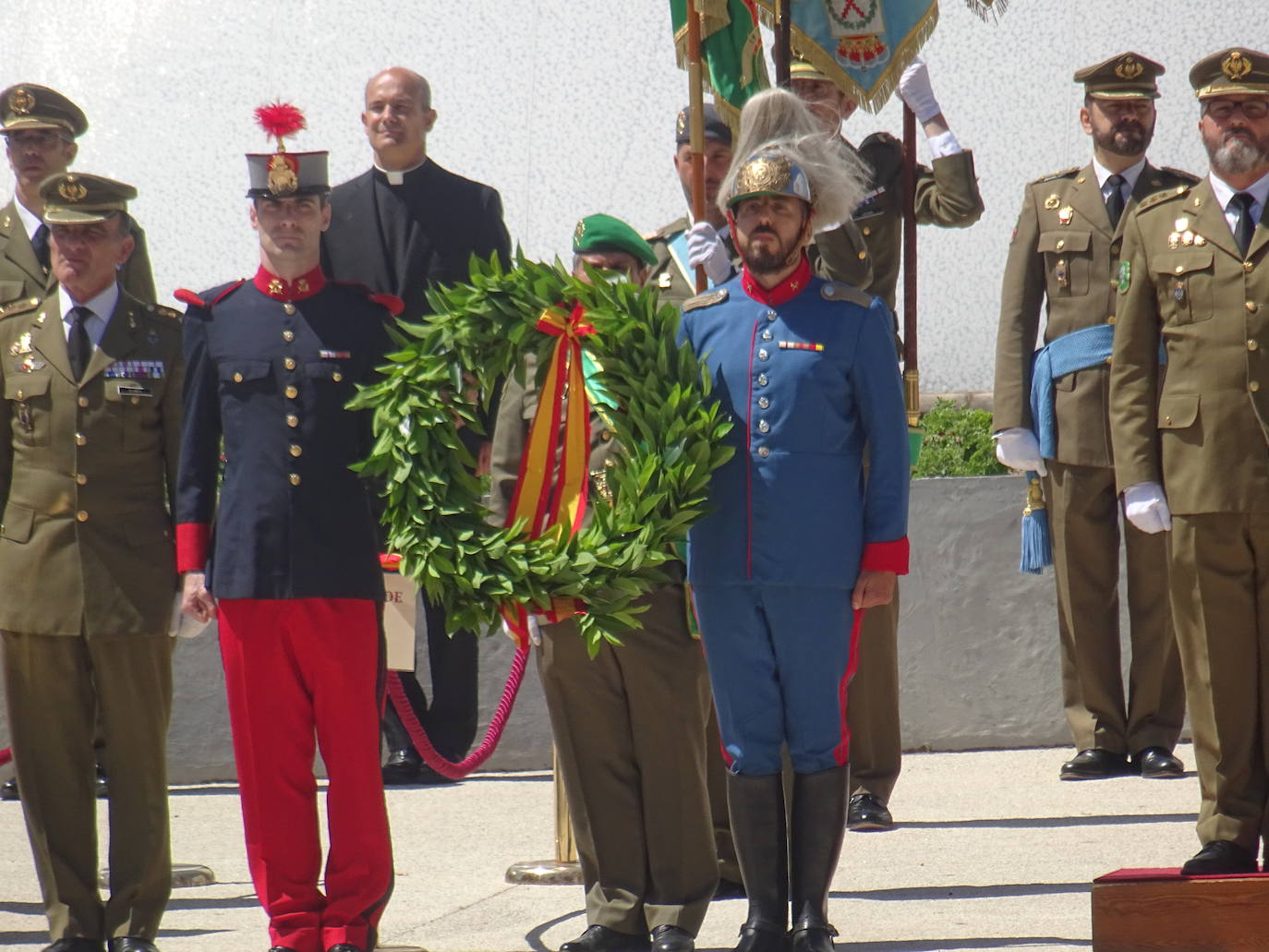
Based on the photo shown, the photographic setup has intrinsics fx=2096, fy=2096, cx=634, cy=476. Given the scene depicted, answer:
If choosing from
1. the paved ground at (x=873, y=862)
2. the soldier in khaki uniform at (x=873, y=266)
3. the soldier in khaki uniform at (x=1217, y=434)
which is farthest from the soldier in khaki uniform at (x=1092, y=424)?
the soldier in khaki uniform at (x=1217, y=434)

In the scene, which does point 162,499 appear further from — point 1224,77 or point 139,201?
point 139,201

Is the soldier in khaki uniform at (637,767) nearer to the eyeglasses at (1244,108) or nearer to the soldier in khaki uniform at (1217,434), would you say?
the soldier in khaki uniform at (1217,434)

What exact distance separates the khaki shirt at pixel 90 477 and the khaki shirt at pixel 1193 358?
8.23 ft

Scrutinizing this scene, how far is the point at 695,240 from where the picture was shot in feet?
19.2

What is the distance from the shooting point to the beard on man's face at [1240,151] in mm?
5164

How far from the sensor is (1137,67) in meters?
7.05

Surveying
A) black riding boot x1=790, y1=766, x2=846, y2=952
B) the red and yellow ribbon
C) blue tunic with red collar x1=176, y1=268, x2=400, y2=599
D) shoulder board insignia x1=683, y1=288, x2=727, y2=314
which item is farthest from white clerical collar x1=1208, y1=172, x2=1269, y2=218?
blue tunic with red collar x1=176, y1=268, x2=400, y2=599

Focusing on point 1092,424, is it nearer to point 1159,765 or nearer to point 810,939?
point 1159,765

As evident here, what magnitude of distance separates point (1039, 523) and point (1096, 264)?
0.92 metres

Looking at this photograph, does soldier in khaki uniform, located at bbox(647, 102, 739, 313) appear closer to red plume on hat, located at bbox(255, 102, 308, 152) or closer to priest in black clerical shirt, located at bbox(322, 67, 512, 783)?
priest in black clerical shirt, located at bbox(322, 67, 512, 783)

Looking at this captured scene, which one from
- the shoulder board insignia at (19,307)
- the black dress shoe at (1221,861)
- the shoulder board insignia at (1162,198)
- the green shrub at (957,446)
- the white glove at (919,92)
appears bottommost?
the black dress shoe at (1221,861)

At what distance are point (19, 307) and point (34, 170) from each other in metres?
1.37

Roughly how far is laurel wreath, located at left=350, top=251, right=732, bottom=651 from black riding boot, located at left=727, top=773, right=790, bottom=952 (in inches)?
19.6

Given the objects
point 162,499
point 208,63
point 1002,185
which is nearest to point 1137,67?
point 1002,185
